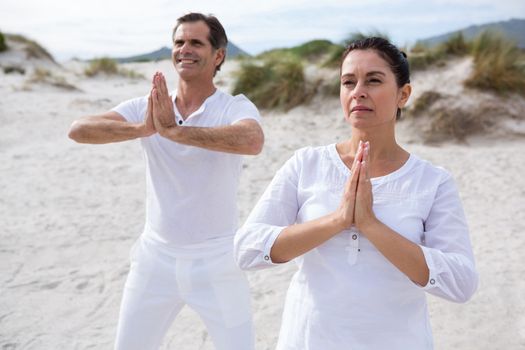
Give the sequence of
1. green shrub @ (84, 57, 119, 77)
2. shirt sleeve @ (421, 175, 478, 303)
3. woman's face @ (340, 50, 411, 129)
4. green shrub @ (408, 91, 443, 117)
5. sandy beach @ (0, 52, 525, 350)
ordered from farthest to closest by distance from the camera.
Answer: green shrub @ (84, 57, 119, 77) → green shrub @ (408, 91, 443, 117) → sandy beach @ (0, 52, 525, 350) → woman's face @ (340, 50, 411, 129) → shirt sleeve @ (421, 175, 478, 303)

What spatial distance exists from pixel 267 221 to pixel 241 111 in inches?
38.3

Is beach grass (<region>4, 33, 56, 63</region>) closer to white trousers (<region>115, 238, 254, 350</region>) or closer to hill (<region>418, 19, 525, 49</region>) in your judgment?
hill (<region>418, 19, 525, 49</region>)

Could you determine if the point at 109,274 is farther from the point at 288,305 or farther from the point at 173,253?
the point at 288,305

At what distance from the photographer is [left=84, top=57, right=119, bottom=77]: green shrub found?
1834 cm

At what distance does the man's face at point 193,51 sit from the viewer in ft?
8.81

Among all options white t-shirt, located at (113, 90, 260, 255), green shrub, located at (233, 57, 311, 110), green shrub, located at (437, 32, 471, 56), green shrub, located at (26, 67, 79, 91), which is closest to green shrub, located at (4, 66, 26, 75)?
green shrub, located at (26, 67, 79, 91)

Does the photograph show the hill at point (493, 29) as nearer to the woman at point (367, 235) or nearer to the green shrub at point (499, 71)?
the green shrub at point (499, 71)

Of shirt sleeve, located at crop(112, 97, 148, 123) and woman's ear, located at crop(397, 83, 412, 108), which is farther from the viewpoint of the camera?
shirt sleeve, located at crop(112, 97, 148, 123)

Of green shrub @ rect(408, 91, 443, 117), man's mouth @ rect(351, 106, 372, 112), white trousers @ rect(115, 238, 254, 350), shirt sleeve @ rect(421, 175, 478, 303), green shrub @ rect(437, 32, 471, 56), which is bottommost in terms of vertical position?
green shrub @ rect(408, 91, 443, 117)

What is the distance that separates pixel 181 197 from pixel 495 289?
3.18 metres

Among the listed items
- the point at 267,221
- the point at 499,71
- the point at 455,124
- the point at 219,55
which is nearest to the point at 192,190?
the point at 219,55

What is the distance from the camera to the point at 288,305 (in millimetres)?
1771

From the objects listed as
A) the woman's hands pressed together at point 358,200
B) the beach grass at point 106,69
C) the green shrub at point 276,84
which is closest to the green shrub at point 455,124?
the green shrub at point 276,84

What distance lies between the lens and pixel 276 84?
1089cm
